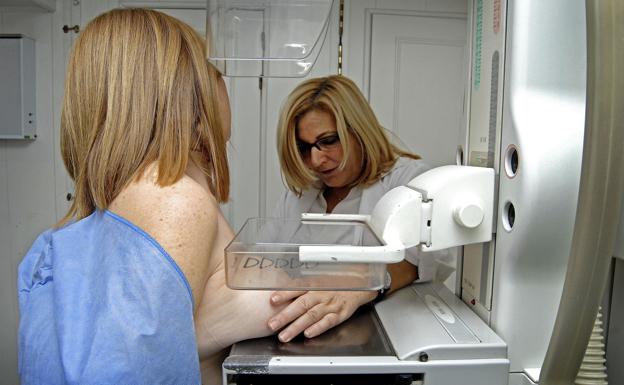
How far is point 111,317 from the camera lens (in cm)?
63

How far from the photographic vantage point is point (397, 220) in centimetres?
66

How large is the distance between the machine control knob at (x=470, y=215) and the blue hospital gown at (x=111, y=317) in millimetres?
400

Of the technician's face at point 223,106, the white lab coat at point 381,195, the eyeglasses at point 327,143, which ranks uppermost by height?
the technician's face at point 223,106

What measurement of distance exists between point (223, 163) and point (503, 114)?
0.48m

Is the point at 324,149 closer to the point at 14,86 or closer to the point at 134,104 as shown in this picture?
the point at 134,104

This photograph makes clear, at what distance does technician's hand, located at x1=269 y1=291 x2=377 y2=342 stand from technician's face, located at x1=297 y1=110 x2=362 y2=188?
0.68 meters

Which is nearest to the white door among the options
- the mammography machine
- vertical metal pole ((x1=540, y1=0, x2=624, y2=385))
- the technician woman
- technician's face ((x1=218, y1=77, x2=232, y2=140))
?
the technician woman

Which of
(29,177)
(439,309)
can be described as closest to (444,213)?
(439,309)

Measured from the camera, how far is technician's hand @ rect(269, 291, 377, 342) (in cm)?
73

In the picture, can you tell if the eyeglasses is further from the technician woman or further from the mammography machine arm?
the mammography machine arm

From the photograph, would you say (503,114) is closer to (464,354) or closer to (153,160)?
(464,354)

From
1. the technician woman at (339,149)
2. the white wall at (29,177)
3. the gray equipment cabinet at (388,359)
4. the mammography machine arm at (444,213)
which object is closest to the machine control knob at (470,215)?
the mammography machine arm at (444,213)

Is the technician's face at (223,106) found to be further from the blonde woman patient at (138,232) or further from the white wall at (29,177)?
the white wall at (29,177)

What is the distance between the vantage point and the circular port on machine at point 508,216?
65 cm
